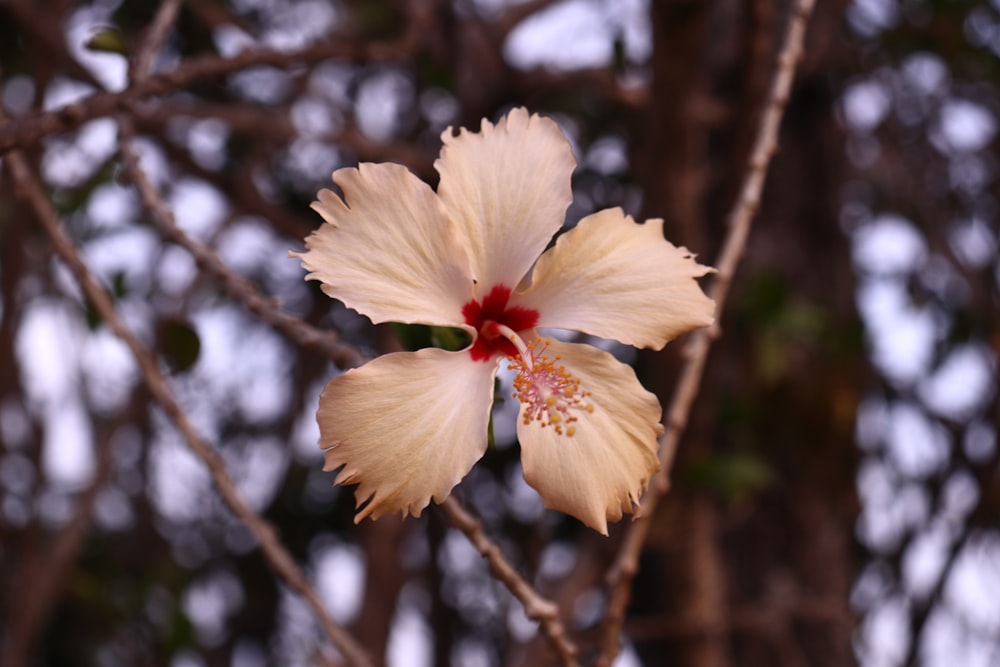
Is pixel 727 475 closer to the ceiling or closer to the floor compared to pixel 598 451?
closer to the floor

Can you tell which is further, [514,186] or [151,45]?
[151,45]

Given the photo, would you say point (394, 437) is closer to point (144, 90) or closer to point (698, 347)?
point (698, 347)

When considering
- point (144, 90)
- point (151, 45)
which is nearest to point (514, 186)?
point (144, 90)

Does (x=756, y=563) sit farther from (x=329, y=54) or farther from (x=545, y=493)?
(x=545, y=493)

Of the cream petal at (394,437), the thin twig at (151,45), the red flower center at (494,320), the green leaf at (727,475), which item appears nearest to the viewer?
the cream petal at (394,437)

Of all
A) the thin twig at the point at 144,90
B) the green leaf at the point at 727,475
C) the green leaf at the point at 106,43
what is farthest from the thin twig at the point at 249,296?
the green leaf at the point at 727,475

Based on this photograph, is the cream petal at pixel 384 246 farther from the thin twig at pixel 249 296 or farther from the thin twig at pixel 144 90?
the thin twig at pixel 144 90
